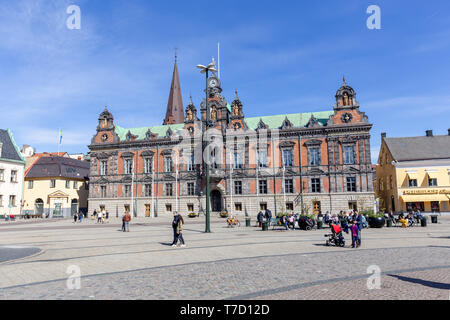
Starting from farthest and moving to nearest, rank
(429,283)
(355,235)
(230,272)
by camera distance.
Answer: (355,235)
(230,272)
(429,283)

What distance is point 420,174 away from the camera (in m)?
46.3

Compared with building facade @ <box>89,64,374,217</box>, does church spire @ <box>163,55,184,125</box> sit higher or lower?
higher

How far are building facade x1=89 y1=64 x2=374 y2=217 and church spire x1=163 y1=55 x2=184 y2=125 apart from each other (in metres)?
17.5

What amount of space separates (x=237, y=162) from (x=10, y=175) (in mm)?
38593

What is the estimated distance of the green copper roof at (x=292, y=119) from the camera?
162 feet

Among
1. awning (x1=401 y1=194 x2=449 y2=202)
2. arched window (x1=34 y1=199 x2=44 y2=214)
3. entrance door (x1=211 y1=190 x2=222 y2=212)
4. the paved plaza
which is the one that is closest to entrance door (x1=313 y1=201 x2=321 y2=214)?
awning (x1=401 y1=194 x2=449 y2=202)

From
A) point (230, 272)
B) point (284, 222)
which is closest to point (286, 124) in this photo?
point (284, 222)

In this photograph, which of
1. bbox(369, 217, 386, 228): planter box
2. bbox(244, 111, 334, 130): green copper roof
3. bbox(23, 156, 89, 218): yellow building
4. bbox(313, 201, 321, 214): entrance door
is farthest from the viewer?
bbox(23, 156, 89, 218): yellow building

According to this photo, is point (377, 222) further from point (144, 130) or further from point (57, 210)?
point (57, 210)

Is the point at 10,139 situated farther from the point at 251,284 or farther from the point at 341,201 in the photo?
the point at 251,284

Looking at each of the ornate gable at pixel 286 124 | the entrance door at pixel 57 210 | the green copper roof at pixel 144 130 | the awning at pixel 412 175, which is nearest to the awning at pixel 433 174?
the awning at pixel 412 175

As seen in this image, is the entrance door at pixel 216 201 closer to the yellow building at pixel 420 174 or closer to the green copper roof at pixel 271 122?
the green copper roof at pixel 271 122

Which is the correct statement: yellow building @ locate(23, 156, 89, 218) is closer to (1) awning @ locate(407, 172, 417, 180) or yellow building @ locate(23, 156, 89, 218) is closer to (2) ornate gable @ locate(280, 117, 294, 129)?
(2) ornate gable @ locate(280, 117, 294, 129)

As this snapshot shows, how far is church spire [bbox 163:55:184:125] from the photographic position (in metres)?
76.1
